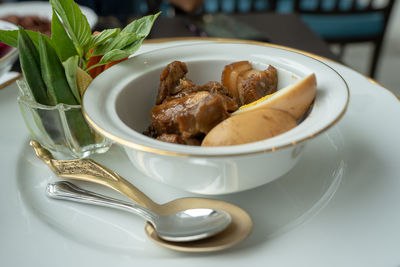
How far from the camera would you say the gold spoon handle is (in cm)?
58

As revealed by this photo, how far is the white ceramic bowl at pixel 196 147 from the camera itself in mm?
489

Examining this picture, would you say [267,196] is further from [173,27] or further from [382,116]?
[173,27]

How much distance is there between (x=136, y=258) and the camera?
488 mm

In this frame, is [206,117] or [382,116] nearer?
[206,117]

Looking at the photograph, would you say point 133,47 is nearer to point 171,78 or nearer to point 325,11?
point 171,78

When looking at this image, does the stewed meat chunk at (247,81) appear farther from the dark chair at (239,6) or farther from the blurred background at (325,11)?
the dark chair at (239,6)

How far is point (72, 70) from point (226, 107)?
0.85ft

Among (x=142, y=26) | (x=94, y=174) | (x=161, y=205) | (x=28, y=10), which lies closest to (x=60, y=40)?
(x=142, y=26)

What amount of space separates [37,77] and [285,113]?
1.41 ft

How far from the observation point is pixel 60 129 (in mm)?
693

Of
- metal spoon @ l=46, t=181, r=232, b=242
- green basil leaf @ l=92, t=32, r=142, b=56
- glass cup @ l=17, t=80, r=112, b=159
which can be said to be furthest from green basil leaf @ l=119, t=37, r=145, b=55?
metal spoon @ l=46, t=181, r=232, b=242

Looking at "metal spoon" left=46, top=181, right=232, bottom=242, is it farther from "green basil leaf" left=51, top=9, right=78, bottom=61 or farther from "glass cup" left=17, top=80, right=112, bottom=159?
"green basil leaf" left=51, top=9, right=78, bottom=61

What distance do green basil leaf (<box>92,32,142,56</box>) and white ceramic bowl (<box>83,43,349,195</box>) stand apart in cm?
4

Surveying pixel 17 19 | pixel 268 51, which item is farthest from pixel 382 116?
pixel 17 19
